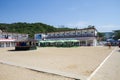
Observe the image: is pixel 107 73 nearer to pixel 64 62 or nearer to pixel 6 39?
pixel 64 62

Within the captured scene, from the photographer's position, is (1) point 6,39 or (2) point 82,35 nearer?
(1) point 6,39

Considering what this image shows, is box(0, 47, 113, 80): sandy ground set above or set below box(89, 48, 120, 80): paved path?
below

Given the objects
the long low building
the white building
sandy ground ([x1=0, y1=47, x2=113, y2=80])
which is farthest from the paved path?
the white building

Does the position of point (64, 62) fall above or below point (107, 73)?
below

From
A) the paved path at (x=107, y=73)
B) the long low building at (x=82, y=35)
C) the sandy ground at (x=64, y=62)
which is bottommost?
the sandy ground at (x=64, y=62)

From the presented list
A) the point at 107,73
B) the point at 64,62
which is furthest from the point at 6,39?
the point at 107,73

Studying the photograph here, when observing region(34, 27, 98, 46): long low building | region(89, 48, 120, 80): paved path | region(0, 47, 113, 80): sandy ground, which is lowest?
region(0, 47, 113, 80): sandy ground

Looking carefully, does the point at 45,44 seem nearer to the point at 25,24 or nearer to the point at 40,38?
the point at 40,38

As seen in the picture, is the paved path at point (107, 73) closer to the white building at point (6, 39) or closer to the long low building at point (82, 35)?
the long low building at point (82, 35)

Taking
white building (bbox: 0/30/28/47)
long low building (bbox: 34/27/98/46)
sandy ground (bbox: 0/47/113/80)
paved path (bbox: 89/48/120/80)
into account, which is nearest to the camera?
paved path (bbox: 89/48/120/80)

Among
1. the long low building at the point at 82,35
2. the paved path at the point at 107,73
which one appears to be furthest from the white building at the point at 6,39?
the paved path at the point at 107,73

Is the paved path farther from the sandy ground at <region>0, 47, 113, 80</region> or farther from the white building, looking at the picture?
the white building

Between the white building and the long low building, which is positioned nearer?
the white building

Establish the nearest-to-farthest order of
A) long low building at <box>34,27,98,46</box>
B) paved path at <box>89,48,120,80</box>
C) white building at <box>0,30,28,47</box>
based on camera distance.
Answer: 1. paved path at <box>89,48,120,80</box>
2. white building at <box>0,30,28,47</box>
3. long low building at <box>34,27,98,46</box>
